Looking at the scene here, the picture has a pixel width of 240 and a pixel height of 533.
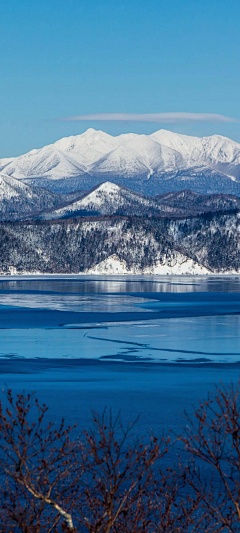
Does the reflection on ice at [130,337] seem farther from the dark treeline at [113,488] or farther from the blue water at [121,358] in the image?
the dark treeline at [113,488]

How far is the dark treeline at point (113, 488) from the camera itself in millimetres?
8609

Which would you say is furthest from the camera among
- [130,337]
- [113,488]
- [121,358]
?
[130,337]

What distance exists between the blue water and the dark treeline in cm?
250

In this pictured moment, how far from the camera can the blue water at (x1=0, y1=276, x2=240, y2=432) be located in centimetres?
2431

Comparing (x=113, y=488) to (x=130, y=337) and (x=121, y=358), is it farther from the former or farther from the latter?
(x=130, y=337)

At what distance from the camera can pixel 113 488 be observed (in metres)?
8.36

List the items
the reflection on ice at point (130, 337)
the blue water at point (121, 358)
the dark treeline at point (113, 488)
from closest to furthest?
the dark treeline at point (113, 488) < the blue water at point (121, 358) < the reflection on ice at point (130, 337)

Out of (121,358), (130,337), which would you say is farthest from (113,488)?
(130,337)

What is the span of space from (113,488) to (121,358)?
27022 mm

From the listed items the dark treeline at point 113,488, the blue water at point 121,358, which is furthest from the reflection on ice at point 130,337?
the dark treeline at point 113,488

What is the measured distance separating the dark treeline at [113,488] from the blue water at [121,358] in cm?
250

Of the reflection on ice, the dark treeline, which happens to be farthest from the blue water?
the dark treeline

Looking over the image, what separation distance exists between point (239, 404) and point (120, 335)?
2455cm

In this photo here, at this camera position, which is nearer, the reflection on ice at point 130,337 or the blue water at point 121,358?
the blue water at point 121,358
